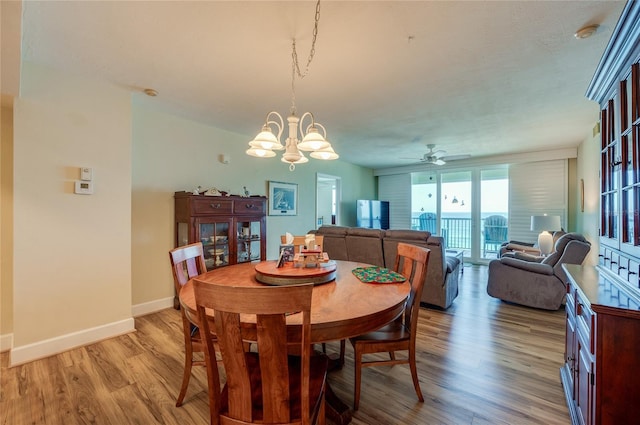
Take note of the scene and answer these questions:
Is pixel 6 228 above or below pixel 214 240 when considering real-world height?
above

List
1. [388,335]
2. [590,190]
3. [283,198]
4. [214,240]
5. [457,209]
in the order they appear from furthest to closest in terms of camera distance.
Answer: [457,209] → [283,198] → [590,190] → [214,240] → [388,335]

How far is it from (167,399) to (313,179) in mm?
4243

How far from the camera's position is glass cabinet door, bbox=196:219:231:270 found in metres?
3.34

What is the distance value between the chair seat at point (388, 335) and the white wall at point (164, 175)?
8.84 ft

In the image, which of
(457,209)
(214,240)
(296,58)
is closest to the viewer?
(296,58)

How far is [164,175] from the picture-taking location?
3.37 m

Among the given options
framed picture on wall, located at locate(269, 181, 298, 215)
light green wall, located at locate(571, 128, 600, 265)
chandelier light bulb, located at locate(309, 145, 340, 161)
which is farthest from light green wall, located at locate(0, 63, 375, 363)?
light green wall, located at locate(571, 128, 600, 265)

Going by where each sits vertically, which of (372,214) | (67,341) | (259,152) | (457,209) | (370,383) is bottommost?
(370,383)

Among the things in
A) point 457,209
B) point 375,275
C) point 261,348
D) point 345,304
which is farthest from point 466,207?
point 261,348

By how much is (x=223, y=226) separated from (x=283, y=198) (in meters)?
1.48

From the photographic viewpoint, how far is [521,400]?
5.79 feet

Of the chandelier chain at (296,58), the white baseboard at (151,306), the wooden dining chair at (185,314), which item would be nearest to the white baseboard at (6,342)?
the white baseboard at (151,306)

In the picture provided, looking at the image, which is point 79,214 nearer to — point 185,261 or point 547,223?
point 185,261

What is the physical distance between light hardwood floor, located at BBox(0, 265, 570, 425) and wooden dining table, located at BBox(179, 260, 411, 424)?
0.52 m
